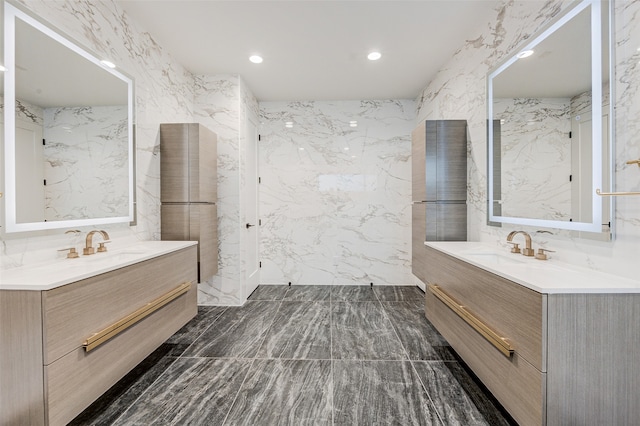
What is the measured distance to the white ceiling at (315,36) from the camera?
2260mm

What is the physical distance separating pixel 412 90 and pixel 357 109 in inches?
31.8

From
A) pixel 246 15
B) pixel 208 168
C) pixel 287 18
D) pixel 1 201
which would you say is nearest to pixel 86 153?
pixel 1 201

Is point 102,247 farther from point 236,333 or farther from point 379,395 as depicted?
point 379,395

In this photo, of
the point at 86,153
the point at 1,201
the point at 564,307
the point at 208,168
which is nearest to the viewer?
the point at 564,307

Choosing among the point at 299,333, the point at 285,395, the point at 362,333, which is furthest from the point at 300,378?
the point at 362,333

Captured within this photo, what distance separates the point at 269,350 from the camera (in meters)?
2.35

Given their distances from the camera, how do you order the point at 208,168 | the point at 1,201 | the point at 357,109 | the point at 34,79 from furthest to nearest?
1. the point at 357,109
2. the point at 208,168
3. the point at 34,79
4. the point at 1,201

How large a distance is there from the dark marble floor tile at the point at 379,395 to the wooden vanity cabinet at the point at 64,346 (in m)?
1.29

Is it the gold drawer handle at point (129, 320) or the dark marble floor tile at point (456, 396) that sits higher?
the gold drawer handle at point (129, 320)

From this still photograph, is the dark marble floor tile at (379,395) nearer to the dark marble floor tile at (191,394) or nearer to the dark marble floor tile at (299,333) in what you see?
the dark marble floor tile at (299,333)

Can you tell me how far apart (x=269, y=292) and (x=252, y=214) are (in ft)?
3.68

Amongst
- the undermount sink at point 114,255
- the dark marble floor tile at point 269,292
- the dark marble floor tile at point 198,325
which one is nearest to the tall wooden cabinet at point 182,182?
the dark marble floor tile at point 198,325

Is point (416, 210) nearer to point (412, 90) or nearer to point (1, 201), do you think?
point (412, 90)

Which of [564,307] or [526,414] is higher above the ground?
[564,307]
